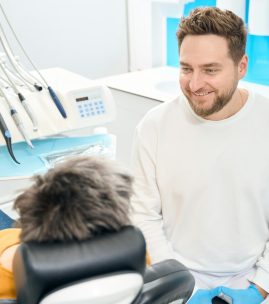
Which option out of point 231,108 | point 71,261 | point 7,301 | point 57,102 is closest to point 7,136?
point 57,102

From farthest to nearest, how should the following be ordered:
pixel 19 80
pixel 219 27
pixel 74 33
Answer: pixel 74 33 → pixel 19 80 → pixel 219 27

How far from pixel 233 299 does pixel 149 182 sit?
39 cm

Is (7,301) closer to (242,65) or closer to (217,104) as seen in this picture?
(217,104)

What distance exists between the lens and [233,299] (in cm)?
106

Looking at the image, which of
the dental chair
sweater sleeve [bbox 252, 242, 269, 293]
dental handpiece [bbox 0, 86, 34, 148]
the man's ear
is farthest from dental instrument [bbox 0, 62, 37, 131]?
the dental chair

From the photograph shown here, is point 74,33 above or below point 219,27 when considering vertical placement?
below

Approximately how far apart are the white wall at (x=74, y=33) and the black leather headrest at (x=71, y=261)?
2.02 meters

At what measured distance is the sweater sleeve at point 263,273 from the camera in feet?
3.67

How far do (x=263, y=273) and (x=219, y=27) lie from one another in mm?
690

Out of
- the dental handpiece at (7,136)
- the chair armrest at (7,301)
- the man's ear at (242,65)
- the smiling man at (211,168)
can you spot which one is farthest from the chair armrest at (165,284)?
the dental handpiece at (7,136)

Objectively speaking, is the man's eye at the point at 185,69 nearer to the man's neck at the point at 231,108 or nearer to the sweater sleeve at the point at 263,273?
the man's neck at the point at 231,108

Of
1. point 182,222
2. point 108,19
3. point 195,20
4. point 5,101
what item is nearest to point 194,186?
point 182,222

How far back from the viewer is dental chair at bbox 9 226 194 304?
42 centimetres

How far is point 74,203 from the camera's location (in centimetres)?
48
